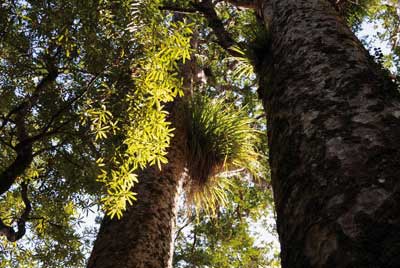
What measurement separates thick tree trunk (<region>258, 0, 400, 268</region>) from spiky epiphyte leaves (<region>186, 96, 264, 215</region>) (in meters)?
2.58

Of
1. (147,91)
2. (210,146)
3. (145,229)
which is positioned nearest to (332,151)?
(147,91)

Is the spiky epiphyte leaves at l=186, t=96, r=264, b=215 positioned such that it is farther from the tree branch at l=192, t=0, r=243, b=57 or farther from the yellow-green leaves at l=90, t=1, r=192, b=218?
the yellow-green leaves at l=90, t=1, r=192, b=218

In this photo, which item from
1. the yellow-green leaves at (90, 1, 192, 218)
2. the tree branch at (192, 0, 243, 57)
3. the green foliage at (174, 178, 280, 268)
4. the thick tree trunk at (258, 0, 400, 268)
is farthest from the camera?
the green foliage at (174, 178, 280, 268)

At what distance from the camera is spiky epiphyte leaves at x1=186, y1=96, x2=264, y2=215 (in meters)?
4.76

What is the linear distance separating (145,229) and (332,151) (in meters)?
→ 2.38

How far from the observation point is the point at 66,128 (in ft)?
12.9

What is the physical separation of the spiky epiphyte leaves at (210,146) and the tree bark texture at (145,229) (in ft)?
1.75

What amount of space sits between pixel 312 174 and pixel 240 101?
7.98m

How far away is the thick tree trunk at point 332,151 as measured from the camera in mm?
1015

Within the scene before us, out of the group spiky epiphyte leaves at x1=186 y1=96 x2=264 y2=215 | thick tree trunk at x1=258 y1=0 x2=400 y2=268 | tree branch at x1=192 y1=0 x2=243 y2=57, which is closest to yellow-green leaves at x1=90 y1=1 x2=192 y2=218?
tree branch at x1=192 y1=0 x2=243 y2=57

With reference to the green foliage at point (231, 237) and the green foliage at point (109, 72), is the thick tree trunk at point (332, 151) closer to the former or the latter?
the green foliage at point (109, 72)

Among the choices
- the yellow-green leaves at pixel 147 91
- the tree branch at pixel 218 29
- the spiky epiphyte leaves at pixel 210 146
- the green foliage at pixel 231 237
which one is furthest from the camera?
the green foliage at pixel 231 237

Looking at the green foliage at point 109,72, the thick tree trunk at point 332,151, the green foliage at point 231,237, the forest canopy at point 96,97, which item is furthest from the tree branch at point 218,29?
the green foliage at point 231,237

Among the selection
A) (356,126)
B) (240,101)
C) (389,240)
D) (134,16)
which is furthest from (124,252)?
(240,101)
